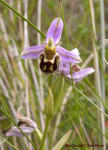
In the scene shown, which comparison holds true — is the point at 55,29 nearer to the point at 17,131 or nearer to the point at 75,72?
the point at 75,72

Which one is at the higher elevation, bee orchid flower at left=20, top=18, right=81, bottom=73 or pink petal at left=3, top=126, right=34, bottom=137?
bee orchid flower at left=20, top=18, right=81, bottom=73

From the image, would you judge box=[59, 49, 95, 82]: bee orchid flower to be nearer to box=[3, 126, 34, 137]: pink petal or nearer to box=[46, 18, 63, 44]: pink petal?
box=[46, 18, 63, 44]: pink petal

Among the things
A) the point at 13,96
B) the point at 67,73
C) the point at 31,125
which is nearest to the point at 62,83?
the point at 67,73

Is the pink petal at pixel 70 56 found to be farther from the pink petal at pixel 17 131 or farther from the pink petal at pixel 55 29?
the pink petal at pixel 17 131

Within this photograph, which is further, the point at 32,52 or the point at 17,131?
the point at 17,131

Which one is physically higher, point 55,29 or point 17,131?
point 55,29

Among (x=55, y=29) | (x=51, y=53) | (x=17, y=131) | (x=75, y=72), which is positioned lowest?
(x=17, y=131)

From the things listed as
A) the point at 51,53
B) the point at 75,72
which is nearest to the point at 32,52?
the point at 51,53

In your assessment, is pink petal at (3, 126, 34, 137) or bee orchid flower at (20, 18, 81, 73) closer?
bee orchid flower at (20, 18, 81, 73)

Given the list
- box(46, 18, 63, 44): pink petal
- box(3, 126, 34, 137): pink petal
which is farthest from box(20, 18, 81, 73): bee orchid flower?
box(3, 126, 34, 137): pink petal
